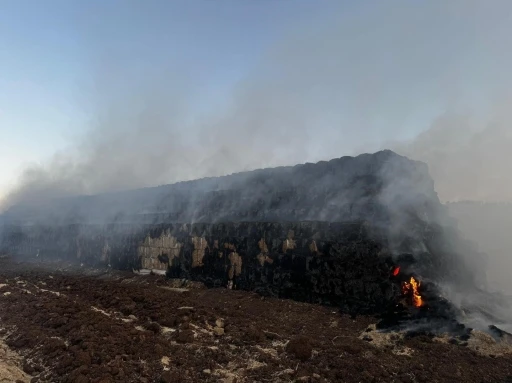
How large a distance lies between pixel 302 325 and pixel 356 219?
827cm

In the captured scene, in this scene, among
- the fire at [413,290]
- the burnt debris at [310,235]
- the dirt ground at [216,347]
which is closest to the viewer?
the dirt ground at [216,347]

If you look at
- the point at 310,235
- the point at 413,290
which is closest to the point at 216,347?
the point at 413,290

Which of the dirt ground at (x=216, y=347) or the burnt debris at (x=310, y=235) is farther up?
the burnt debris at (x=310, y=235)

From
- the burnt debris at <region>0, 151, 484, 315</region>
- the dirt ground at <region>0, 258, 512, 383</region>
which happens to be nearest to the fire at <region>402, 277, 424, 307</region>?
the burnt debris at <region>0, 151, 484, 315</region>

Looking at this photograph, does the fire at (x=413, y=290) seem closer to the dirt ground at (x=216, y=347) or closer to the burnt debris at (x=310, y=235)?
the burnt debris at (x=310, y=235)

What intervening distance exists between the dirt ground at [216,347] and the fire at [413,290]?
8.76 feet

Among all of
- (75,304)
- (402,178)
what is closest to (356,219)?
(402,178)

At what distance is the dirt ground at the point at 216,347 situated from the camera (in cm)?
1234

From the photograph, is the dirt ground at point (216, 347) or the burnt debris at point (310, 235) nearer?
the dirt ground at point (216, 347)

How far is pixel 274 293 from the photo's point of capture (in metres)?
24.8

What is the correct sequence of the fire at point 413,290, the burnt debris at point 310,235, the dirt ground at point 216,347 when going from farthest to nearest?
1. the burnt debris at point 310,235
2. the fire at point 413,290
3. the dirt ground at point 216,347

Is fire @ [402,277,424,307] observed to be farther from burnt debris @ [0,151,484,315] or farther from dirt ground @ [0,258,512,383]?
dirt ground @ [0,258,512,383]

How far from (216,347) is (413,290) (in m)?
11.3

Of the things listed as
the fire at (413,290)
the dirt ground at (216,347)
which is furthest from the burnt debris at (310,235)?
the dirt ground at (216,347)
